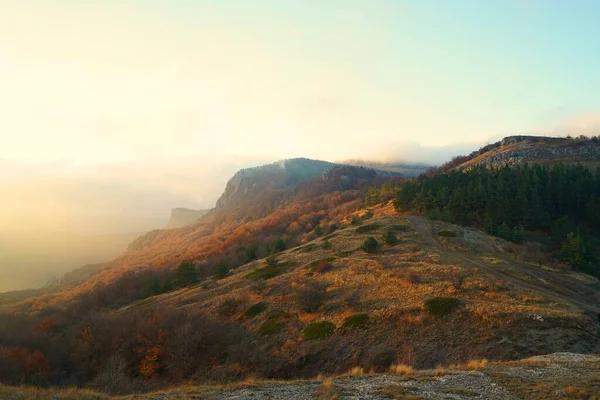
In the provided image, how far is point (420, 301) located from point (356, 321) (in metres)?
7.22

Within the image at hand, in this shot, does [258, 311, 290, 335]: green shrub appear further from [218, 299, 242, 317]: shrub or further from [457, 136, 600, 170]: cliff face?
[457, 136, 600, 170]: cliff face

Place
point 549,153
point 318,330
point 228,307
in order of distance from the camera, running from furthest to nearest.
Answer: point 549,153 → point 228,307 → point 318,330

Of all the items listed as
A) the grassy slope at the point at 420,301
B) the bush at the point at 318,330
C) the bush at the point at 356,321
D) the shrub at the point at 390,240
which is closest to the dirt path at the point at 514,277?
the grassy slope at the point at 420,301

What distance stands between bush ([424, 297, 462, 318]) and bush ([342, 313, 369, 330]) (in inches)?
248

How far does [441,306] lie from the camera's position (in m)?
35.8

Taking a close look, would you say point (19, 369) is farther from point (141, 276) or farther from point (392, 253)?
point (141, 276)

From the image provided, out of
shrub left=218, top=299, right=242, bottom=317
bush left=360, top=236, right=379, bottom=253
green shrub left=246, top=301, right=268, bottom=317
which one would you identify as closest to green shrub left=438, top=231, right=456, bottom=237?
bush left=360, top=236, right=379, bottom=253

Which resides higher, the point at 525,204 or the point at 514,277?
the point at 525,204

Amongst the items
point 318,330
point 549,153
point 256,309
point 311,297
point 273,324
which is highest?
A: point 549,153

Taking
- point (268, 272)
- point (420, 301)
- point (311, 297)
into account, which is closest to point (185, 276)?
point (268, 272)

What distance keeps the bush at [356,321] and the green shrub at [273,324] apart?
8.82 metres

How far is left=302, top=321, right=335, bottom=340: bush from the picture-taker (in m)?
37.4

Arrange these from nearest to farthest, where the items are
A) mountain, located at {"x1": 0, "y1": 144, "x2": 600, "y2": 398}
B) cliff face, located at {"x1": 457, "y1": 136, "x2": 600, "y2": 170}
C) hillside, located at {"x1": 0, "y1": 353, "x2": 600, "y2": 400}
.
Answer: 1. hillside, located at {"x1": 0, "y1": 353, "x2": 600, "y2": 400}
2. mountain, located at {"x1": 0, "y1": 144, "x2": 600, "y2": 398}
3. cliff face, located at {"x1": 457, "y1": 136, "x2": 600, "y2": 170}

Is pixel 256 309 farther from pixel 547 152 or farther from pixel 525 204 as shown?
pixel 547 152
